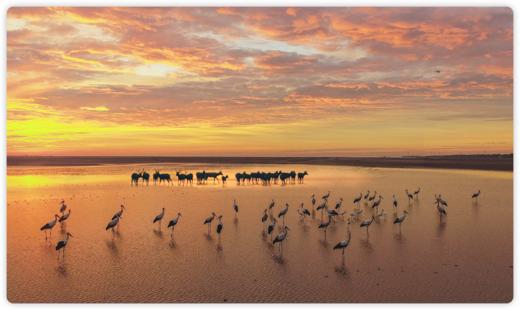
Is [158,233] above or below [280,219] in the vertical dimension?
below

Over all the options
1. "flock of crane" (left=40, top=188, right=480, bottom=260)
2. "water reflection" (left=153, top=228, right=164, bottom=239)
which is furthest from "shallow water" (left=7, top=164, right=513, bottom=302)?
"flock of crane" (left=40, top=188, right=480, bottom=260)

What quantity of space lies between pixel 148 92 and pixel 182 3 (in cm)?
501

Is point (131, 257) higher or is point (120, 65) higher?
point (120, 65)

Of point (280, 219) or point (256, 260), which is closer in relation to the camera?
point (256, 260)

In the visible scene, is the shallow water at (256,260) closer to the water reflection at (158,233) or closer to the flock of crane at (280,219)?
the water reflection at (158,233)

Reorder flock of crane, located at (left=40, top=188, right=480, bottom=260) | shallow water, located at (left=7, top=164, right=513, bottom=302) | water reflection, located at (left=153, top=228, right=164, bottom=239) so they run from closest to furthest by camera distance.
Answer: shallow water, located at (left=7, top=164, right=513, bottom=302), flock of crane, located at (left=40, top=188, right=480, bottom=260), water reflection, located at (left=153, top=228, right=164, bottom=239)

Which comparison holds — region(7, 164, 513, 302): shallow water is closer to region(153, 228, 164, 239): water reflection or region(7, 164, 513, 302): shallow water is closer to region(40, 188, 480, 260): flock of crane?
region(153, 228, 164, 239): water reflection

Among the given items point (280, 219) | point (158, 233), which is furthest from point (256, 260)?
point (280, 219)

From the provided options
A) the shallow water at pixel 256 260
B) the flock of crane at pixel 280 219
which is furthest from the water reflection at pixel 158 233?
the flock of crane at pixel 280 219

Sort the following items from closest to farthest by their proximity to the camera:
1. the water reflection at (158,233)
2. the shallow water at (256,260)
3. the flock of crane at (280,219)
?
the shallow water at (256,260) < the flock of crane at (280,219) < the water reflection at (158,233)

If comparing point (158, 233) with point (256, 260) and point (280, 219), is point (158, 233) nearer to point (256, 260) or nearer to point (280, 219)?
point (256, 260)

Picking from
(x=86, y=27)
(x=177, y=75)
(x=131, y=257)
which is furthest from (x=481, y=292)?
(x=86, y=27)

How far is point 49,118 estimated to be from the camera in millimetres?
16453

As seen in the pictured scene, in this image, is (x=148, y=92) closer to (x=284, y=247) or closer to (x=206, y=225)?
(x=206, y=225)
